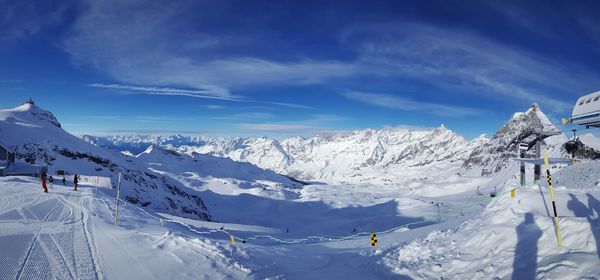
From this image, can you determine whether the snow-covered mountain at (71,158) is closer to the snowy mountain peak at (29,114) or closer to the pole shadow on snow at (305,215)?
the snowy mountain peak at (29,114)

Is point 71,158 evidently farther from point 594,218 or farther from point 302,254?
point 594,218

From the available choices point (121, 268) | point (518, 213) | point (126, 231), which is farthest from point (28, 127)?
point (518, 213)

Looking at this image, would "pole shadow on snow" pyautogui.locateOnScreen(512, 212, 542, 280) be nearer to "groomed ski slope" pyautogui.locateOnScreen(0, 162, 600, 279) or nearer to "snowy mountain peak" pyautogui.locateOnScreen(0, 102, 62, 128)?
"groomed ski slope" pyautogui.locateOnScreen(0, 162, 600, 279)

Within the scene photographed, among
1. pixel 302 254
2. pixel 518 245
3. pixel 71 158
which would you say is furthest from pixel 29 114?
pixel 518 245

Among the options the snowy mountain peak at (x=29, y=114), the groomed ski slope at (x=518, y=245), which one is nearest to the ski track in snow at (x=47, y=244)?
the groomed ski slope at (x=518, y=245)

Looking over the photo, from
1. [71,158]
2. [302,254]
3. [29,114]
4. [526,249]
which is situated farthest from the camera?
[29,114]

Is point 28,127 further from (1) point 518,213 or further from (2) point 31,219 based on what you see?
(1) point 518,213

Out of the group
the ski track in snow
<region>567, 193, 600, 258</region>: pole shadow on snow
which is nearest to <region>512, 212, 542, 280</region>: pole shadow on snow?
<region>567, 193, 600, 258</region>: pole shadow on snow
